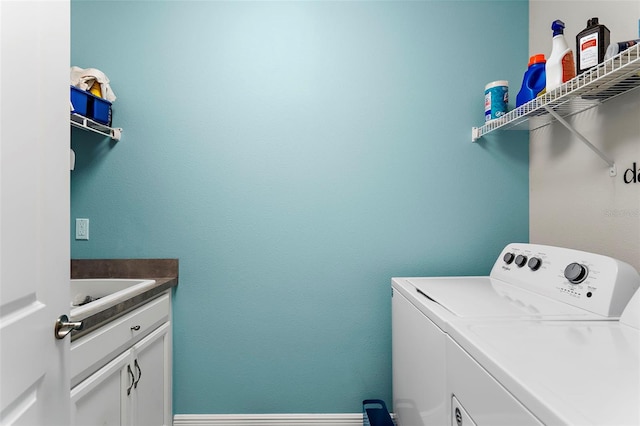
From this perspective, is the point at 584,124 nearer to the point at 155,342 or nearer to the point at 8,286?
the point at 8,286

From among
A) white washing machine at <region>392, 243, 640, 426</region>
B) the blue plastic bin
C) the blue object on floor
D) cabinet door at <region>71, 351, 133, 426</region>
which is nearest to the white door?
cabinet door at <region>71, 351, 133, 426</region>

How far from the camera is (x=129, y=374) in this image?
1.49 metres

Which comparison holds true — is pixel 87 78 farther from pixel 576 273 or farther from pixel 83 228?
pixel 576 273

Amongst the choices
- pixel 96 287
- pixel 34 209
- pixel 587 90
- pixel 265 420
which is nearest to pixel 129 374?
pixel 96 287

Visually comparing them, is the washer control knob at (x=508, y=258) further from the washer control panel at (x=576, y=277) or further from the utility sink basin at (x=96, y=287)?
the utility sink basin at (x=96, y=287)

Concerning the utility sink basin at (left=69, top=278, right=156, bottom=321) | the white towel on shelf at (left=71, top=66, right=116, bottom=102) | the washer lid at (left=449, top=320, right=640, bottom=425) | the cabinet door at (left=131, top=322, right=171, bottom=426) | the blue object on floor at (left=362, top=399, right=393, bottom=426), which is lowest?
the blue object on floor at (left=362, top=399, right=393, bottom=426)

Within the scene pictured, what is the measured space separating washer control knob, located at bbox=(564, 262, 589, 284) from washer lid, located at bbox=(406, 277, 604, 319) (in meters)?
0.09

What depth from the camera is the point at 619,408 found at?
583 millimetres

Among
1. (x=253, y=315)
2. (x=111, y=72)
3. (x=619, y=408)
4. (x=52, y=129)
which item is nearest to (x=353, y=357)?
(x=253, y=315)

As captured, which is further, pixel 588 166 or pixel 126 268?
pixel 126 268

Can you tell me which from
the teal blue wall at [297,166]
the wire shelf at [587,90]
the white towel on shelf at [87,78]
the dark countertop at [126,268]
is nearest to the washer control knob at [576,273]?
the wire shelf at [587,90]

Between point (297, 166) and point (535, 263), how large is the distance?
1166mm

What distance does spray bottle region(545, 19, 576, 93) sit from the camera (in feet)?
4.34

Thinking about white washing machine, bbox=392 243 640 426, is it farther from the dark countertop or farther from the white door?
the dark countertop
